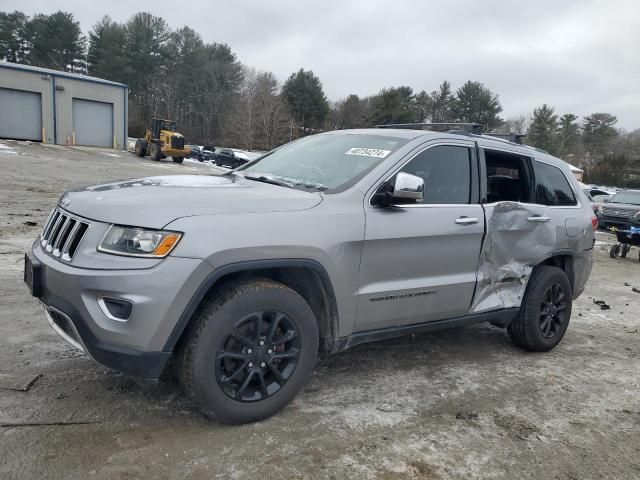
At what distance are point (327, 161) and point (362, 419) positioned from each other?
182 cm

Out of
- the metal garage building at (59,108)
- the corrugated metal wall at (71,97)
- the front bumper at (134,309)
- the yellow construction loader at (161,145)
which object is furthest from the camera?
the corrugated metal wall at (71,97)

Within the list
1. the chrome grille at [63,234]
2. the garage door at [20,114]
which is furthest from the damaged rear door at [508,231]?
the garage door at [20,114]

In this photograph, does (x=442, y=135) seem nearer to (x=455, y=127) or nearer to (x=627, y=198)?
(x=455, y=127)

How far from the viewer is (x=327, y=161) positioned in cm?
379

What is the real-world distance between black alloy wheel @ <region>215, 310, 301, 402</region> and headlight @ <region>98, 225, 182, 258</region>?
59cm

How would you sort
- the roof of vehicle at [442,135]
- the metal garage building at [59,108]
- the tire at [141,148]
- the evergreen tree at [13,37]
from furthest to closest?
the evergreen tree at [13,37]
the tire at [141,148]
the metal garage building at [59,108]
the roof of vehicle at [442,135]

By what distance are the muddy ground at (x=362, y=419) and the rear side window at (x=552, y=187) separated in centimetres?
142

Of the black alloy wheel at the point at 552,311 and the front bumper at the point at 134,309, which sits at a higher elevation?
the front bumper at the point at 134,309

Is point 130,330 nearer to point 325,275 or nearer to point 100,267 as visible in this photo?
point 100,267

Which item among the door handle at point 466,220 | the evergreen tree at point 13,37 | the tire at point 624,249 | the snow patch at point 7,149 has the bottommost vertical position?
the tire at point 624,249

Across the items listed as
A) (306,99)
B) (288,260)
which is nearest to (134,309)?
(288,260)

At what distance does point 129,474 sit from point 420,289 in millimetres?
2120

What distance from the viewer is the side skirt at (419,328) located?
336cm

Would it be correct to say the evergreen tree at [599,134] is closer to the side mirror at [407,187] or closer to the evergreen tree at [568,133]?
the evergreen tree at [568,133]
